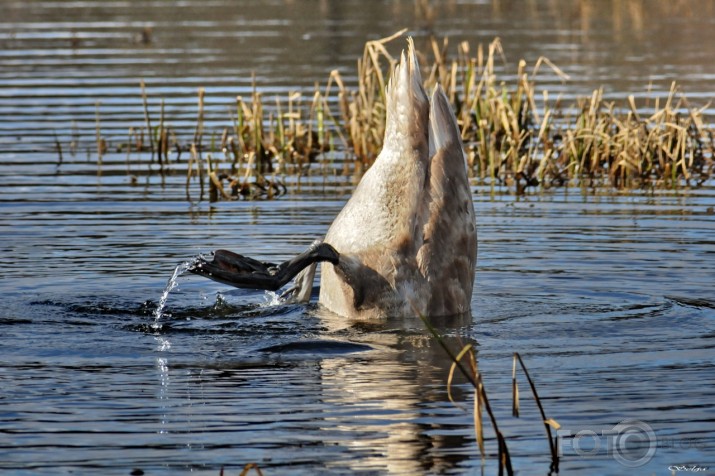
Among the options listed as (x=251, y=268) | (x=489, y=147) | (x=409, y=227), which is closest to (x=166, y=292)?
(x=251, y=268)

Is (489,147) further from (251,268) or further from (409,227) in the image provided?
(251,268)

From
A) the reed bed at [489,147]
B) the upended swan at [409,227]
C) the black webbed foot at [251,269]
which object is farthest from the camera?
the reed bed at [489,147]

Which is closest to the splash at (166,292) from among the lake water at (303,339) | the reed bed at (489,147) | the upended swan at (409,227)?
the lake water at (303,339)

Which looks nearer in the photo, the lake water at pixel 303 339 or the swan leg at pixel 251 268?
the lake water at pixel 303 339

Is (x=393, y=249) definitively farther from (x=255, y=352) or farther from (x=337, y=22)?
(x=337, y=22)

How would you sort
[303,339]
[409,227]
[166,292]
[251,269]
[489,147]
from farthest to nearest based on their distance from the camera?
[489,147] → [166,292] → [409,227] → [251,269] → [303,339]

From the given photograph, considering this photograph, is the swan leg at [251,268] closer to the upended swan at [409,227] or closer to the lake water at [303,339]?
the upended swan at [409,227]

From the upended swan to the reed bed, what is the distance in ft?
13.9

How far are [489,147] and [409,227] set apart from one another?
6.10 meters

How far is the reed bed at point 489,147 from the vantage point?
40.7 ft

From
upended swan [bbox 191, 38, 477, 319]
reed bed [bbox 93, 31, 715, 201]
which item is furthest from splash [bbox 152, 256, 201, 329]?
reed bed [bbox 93, 31, 715, 201]

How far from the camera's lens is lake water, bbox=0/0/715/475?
17.2ft

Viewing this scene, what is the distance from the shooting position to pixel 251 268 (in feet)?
23.8

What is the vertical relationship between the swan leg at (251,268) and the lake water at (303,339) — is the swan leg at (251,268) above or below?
above
